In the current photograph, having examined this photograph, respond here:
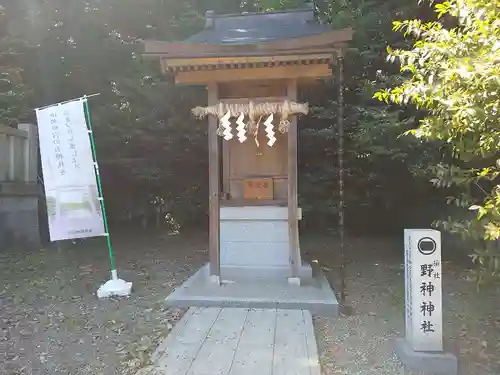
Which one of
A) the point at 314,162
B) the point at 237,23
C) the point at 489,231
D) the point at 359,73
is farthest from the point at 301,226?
the point at 489,231

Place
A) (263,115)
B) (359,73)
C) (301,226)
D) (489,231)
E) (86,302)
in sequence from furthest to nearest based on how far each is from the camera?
(301,226) < (359,73) < (263,115) < (86,302) < (489,231)

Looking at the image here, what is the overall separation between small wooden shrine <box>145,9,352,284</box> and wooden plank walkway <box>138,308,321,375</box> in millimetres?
1150

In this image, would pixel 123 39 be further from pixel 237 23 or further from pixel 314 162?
pixel 314 162

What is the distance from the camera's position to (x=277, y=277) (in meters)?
5.62

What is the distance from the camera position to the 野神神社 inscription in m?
3.23

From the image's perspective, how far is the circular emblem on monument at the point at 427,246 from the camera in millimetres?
3311

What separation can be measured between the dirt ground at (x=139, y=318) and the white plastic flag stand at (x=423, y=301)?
8.2 inches

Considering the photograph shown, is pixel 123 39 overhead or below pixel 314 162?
overhead

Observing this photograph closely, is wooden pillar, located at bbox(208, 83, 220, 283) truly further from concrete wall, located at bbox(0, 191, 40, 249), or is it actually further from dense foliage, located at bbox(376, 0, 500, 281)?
concrete wall, located at bbox(0, 191, 40, 249)

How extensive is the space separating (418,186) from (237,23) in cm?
453

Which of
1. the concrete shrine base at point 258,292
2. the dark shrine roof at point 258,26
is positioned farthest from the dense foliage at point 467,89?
the dark shrine roof at point 258,26

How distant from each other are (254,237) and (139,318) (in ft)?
6.65

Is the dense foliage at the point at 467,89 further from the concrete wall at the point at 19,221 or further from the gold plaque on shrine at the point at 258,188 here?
the concrete wall at the point at 19,221

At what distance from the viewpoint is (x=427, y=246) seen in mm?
3314
